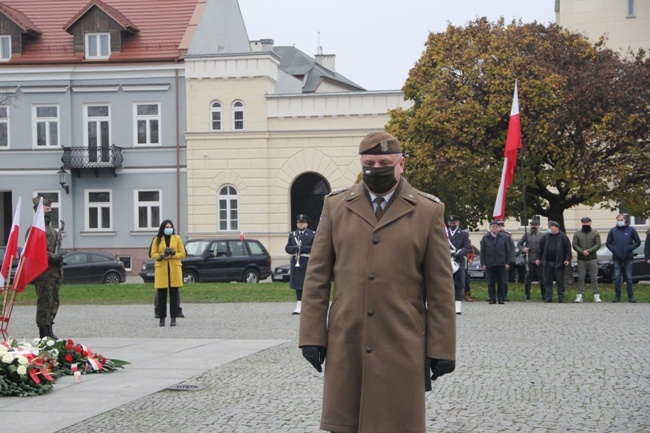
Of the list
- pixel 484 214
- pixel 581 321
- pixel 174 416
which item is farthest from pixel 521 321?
pixel 484 214

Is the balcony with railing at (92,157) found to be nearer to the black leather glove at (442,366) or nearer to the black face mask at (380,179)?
the black face mask at (380,179)

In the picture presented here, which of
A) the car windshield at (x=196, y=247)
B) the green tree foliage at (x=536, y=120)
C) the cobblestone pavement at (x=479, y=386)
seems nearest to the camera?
the cobblestone pavement at (x=479, y=386)

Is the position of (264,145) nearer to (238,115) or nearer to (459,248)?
(238,115)

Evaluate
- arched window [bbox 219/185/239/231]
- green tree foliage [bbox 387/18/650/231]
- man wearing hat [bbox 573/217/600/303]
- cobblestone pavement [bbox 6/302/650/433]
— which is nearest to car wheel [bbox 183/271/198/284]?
green tree foliage [bbox 387/18/650/231]

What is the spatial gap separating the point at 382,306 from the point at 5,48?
4365 centimetres

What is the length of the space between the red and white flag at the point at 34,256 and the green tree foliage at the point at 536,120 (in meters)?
19.0

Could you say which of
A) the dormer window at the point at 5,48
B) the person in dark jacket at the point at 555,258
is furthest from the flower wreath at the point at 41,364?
the dormer window at the point at 5,48

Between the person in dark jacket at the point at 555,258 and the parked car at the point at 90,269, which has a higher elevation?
the person in dark jacket at the point at 555,258

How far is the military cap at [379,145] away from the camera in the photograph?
19.6 feet

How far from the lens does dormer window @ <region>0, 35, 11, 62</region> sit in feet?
153

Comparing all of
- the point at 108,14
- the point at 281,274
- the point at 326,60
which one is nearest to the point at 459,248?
the point at 281,274

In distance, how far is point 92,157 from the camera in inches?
1799

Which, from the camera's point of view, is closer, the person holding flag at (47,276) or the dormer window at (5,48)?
the person holding flag at (47,276)

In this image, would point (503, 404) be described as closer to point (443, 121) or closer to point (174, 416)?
point (174, 416)
